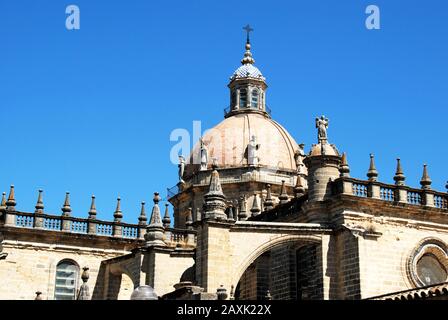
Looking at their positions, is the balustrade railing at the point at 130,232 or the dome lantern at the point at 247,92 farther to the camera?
the dome lantern at the point at 247,92

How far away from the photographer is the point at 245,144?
180ft

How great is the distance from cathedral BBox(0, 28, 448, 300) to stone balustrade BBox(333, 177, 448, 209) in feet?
0.13

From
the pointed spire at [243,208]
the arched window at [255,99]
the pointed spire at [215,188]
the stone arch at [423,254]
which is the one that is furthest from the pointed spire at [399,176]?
the arched window at [255,99]

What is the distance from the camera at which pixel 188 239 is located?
43.5 meters

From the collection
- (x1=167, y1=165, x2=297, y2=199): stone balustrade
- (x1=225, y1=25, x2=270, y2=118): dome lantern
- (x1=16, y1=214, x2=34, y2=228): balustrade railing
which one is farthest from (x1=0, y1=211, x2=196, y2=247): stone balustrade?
(x1=225, y1=25, x2=270, y2=118): dome lantern

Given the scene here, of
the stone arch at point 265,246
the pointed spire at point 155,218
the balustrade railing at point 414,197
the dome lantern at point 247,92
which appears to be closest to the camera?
the stone arch at point 265,246

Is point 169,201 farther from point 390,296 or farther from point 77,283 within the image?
point 390,296

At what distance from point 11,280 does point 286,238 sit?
1575cm

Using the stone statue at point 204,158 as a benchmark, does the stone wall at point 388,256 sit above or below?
below

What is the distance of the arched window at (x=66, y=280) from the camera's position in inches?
1638

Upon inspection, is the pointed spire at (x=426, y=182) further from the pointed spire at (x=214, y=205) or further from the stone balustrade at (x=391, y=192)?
the pointed spire at (x=214, y=205)

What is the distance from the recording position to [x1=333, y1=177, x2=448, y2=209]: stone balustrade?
32844 millimetres

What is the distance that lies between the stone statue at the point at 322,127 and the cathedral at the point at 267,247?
0.16 feet

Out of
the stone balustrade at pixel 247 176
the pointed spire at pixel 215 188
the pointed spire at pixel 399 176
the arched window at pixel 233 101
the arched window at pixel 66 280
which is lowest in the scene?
the arched window at pixel 66 280
